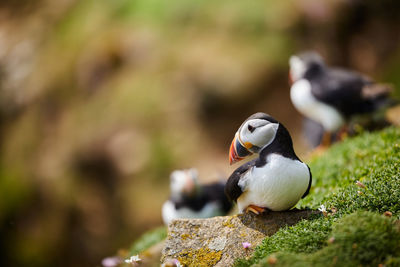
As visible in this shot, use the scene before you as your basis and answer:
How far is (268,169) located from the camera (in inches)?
138

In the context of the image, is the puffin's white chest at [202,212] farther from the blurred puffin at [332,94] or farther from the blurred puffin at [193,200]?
the blurred puffin at [332,94]

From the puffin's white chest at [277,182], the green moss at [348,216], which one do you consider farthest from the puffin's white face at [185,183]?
the puffin's white chest at [277,182]

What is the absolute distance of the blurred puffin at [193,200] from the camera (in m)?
5.95

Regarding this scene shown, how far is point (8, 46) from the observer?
18.2 meters

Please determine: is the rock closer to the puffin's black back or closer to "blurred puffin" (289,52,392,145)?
the puffin's black back

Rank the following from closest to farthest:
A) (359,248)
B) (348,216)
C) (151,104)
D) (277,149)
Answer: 1. (359,248)
2. (348,216)
3. (277,149)
4. (151,104)

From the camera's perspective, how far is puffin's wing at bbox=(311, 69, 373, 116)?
6629 mm

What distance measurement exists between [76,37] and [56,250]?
24.7 ft

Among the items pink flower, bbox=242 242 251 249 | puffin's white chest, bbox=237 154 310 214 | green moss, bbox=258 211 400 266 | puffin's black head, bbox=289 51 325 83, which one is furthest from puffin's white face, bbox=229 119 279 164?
puffin's black head, bbox=289 51 325 83

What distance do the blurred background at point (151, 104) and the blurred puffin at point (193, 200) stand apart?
4592 mm

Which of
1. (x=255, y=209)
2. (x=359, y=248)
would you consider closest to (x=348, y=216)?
(x=359, y=248)

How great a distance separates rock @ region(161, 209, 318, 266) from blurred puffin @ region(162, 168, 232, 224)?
2053 millimetres

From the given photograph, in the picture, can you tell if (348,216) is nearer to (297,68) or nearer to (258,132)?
(258,132)

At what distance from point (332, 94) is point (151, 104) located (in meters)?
6.89
